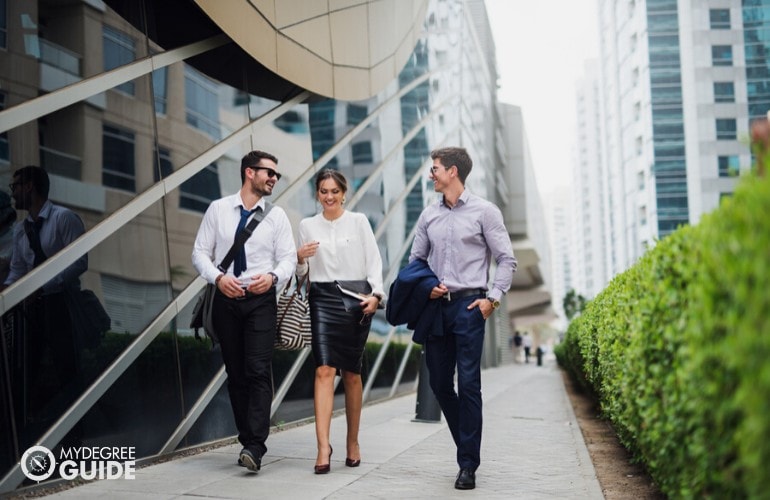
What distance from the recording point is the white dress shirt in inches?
203

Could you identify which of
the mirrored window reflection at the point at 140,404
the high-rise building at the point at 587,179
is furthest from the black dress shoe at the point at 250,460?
the high-rise building at the point at 587,179

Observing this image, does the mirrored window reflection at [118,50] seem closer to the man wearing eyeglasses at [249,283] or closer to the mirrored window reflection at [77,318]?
the mirrored window reflection at [77,318]

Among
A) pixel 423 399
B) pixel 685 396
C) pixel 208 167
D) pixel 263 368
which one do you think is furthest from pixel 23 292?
pixel 423 399

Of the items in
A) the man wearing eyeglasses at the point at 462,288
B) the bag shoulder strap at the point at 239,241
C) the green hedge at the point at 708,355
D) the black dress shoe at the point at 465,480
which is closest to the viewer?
the green hedge at the point at 708,355

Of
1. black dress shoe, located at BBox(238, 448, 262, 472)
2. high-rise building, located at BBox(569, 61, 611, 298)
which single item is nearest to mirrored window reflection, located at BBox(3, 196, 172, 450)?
black dress shoe, located at BBox(238, 448, 262, 472)

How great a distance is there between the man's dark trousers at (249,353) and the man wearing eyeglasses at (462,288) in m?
1.05

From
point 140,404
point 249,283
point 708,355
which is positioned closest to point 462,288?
point 249,283

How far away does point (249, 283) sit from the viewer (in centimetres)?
501

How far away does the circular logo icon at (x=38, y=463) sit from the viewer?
4.45 metres

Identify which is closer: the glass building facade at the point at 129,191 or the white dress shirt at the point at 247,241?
the glass building facade at the point at 129,191

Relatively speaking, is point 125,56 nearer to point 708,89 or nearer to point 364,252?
point 364,252

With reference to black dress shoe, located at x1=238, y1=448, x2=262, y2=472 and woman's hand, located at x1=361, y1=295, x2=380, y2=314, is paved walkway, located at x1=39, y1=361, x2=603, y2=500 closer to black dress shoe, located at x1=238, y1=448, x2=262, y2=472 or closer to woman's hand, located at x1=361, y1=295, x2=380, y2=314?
black dress shoe, located at x1=238, y1=448, x2=262, y2=472

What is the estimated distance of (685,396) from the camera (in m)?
2.78

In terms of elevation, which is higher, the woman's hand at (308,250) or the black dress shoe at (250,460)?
the woman's hand at (308,250)
